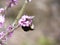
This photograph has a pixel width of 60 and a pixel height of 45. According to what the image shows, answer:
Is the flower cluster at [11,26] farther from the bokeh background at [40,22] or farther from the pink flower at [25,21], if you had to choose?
the bokeh background at [40,22]

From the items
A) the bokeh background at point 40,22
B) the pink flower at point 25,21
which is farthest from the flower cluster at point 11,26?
the bokeh background at point 40,22

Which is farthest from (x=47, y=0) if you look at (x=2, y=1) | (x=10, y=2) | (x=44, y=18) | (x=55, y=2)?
(x=10, y=2)

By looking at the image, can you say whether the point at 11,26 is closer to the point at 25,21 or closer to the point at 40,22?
the point at 25,21

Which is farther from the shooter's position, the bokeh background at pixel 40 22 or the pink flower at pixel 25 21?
the bokeh background at pixel 40 22

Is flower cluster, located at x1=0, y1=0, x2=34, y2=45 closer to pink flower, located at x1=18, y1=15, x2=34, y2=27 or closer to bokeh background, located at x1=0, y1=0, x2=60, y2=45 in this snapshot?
pink flower, located at x1=18, y1=15, x2=34, y2=27

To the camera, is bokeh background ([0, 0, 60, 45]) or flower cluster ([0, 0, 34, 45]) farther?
bokeh background ([0, 0, 60, 45])

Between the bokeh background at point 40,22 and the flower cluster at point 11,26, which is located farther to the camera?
the bokeh background at point 40,22

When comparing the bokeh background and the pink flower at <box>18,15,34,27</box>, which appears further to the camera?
the bokeh background

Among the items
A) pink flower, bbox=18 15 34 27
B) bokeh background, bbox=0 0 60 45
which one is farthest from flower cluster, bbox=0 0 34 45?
bokeh background, bbox=0 0 60 45

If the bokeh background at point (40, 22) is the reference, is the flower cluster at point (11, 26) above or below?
above

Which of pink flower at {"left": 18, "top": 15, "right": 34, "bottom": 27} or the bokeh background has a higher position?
pink flower at {"left": 18, "top": 15, "right": 34, "bottom": 27}
